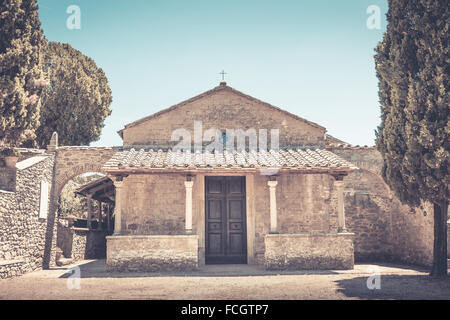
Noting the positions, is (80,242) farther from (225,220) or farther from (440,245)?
(440,245)

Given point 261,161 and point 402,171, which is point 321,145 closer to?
point 261,161

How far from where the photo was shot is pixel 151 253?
1133 centimetres

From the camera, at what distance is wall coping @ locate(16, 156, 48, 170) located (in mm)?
11825

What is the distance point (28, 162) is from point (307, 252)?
8.55 metres

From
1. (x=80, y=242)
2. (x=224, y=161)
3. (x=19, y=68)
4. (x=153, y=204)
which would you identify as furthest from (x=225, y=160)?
(x=80, y=242)

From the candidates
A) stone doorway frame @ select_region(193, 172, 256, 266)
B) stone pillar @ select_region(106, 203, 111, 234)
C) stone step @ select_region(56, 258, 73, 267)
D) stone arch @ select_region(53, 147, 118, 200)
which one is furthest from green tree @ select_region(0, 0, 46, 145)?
stone pillar @ select_region(106, 203, 111, 234)

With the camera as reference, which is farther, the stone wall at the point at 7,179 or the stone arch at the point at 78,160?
the stone arch at the point at 78,160

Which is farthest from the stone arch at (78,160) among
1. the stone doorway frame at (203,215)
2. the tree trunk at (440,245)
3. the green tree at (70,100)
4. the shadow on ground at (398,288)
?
the tree trunk at (440,245)

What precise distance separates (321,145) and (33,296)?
1008cm

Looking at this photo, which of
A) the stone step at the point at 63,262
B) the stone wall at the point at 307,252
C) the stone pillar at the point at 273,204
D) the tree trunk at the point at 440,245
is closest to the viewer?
the tree trunk at the point at 440,245

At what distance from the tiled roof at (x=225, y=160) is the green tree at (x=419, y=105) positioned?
2.09 metres

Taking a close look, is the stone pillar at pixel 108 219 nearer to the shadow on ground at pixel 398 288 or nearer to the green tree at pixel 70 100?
the green tree at pixel 70 100

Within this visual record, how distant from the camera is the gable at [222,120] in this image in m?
14.1

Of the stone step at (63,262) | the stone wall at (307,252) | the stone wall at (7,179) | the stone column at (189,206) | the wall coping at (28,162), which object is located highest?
the wall coping at (28,162)
